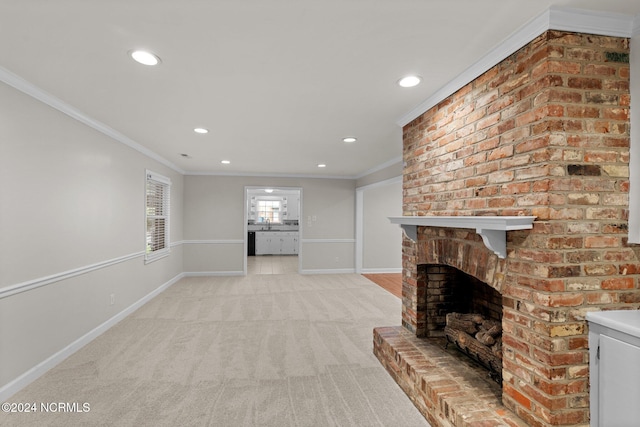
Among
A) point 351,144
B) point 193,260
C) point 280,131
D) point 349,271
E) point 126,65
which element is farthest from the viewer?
point 349,271

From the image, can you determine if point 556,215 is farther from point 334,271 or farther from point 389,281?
point 334,271

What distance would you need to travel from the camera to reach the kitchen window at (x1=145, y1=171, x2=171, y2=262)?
488cm

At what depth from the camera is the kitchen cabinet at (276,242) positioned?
10578mm

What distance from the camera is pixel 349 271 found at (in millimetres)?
7328

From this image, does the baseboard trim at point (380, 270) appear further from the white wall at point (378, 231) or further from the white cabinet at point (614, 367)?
the white cabinet at point (614, 367)

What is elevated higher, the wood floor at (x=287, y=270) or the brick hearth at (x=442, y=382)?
the brick hearth at (x=442, y=382)

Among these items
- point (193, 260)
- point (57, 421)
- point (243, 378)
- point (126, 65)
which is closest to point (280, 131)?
point (126, 65)

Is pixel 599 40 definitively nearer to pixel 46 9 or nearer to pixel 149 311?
pixel 46 9

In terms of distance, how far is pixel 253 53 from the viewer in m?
1.84

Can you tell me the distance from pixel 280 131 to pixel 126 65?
171cm

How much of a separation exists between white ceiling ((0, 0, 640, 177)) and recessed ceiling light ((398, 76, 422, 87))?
0.18ft

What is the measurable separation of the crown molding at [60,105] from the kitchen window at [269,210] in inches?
312

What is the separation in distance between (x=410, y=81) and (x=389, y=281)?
4861 millimetres

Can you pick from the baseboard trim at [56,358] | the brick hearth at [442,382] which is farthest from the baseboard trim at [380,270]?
the baseboard trim at [56,358]
